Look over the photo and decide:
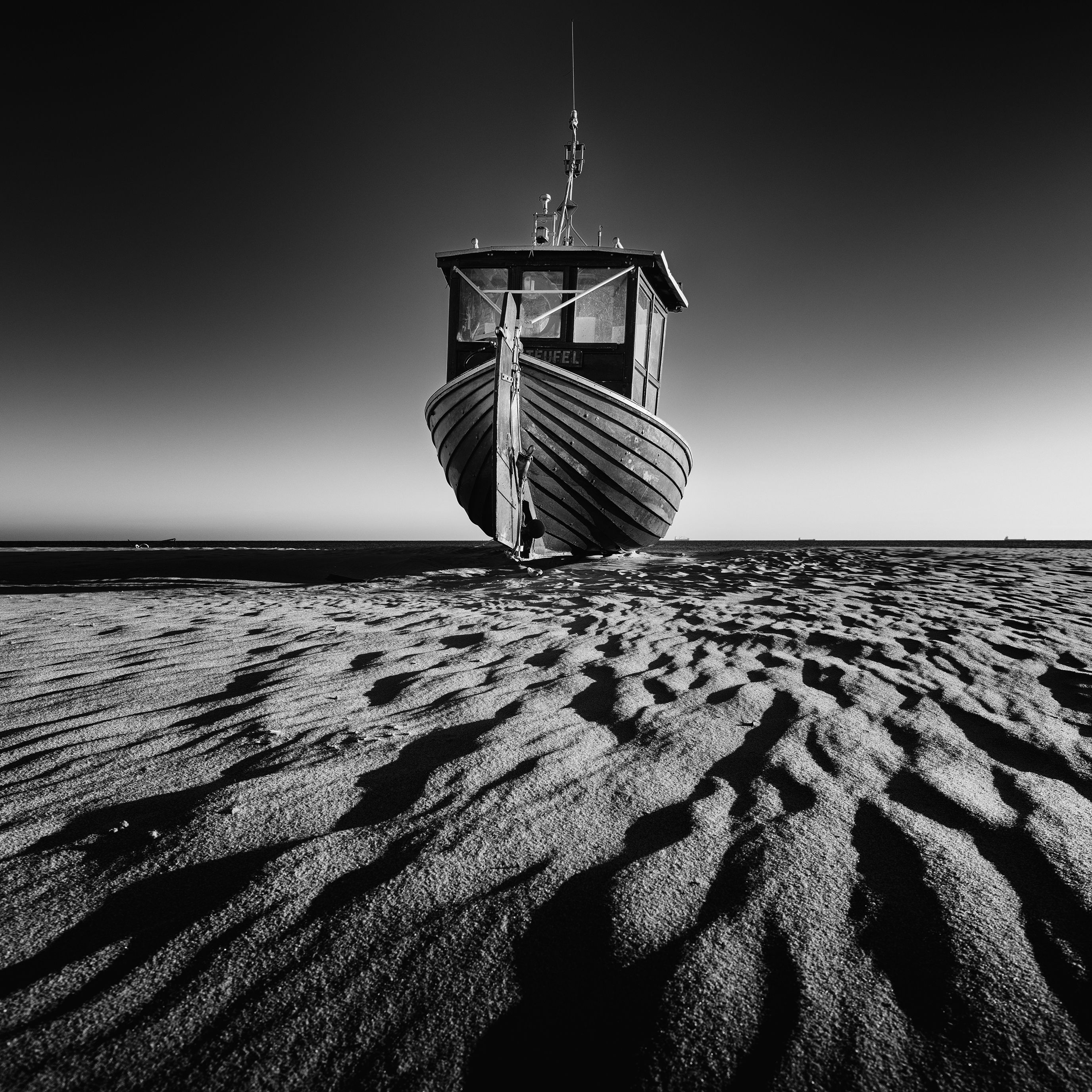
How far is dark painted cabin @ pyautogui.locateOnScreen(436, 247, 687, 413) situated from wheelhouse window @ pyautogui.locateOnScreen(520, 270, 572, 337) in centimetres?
1

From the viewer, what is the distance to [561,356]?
30.6ft

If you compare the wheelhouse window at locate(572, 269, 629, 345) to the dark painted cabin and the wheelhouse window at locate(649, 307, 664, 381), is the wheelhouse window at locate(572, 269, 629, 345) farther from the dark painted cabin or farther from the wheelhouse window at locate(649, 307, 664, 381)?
the wheelhouse window at locate(649, 307, 664, 381)

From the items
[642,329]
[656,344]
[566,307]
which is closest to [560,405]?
[566,307]

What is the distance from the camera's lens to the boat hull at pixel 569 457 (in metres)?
8.20

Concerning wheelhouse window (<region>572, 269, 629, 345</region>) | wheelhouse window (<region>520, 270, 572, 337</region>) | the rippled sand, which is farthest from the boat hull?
the rippled sand

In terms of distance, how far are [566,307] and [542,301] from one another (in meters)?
0.41

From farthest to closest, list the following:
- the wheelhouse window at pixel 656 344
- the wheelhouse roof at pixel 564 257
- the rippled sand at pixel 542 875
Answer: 1. the wheelhouse window at pixel 656 344
2. the wheelhouse roof at pixel 564 257
3. the rippled sand at pixel 542 875

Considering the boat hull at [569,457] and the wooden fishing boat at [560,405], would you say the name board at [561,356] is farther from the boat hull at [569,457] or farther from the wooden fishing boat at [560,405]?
the boat hull at [569,457]

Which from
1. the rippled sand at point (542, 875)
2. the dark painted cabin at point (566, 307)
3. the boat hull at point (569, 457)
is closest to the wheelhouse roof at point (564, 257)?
the dark painted cabin at point (566, 307)

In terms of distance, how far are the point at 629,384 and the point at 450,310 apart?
302cm

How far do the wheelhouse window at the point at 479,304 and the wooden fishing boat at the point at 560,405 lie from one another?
0.06 ft

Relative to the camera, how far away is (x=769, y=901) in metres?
1.37

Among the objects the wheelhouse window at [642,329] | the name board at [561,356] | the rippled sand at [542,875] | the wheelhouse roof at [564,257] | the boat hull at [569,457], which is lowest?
the rippled sand at [542,875]

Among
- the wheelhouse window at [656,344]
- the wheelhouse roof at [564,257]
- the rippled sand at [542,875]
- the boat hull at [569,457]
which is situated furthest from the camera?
the wheelhouse window at [656,344]
